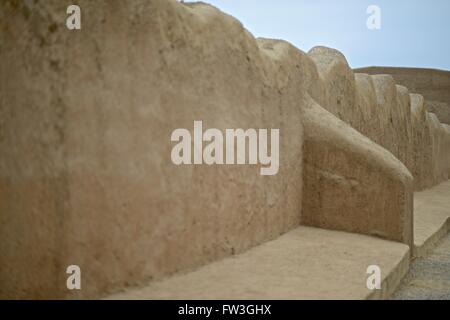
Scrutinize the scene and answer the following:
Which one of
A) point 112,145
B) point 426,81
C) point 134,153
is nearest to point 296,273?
point 134,153

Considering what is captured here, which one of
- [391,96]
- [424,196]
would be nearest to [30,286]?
[391,96]

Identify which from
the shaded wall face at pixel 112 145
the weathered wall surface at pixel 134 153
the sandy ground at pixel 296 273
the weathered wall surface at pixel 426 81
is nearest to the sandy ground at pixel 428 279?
the sandy ground at pixel 296 273

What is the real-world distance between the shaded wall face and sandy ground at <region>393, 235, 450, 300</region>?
4.33ft

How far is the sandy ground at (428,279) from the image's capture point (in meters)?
3.45

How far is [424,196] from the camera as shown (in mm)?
8547

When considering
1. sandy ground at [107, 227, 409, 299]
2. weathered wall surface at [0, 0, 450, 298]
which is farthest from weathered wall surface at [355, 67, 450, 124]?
sandy ground at [107, 227, 409, 299]

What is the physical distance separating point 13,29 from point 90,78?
0.38m

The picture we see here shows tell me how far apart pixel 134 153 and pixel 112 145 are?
15 centimetres

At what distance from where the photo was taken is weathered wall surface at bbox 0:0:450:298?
1.97 m

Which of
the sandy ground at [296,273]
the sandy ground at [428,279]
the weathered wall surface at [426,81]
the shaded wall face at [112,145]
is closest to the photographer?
the shaded wall face at [112,145]

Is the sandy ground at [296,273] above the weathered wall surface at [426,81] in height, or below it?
below

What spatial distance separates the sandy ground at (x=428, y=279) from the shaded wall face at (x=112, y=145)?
132 cm

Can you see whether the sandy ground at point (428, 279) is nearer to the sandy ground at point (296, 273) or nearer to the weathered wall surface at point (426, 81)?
the sandy ground at point (296, 273)
